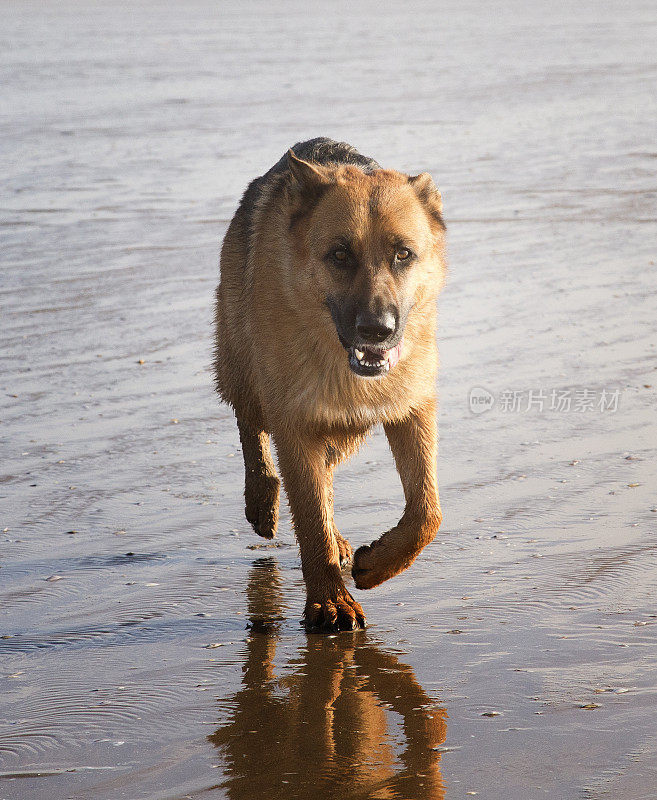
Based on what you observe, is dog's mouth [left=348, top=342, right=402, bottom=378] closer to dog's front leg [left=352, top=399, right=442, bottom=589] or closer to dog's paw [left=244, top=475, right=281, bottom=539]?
dog's front leg [left=352, top=399, right=442, bottom=589]

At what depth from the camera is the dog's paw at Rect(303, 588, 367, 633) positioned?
4207 millimetres

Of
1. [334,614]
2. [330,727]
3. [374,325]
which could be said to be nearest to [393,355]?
[374,325]

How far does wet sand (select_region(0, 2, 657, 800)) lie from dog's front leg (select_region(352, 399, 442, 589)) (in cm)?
15

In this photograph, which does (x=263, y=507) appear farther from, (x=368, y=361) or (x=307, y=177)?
(x=307, y=177)

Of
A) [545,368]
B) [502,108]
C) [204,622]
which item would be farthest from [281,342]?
[502,108]

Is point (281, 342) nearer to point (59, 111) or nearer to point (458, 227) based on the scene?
point (458, 227)

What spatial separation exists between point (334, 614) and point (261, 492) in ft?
3.63

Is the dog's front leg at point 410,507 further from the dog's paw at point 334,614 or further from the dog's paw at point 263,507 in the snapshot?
the dog's paw at point 263,507

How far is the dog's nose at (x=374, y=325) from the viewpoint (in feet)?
13.3

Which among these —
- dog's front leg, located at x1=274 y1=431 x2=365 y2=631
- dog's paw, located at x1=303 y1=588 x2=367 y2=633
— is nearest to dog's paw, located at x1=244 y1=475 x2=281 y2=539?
dog's front leg, located at x1=274 y1=431 x2=365 y2=631

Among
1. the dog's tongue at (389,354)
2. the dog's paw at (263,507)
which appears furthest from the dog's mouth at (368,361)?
the dog's paw at (263,507)

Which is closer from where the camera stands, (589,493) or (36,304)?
(589,493)

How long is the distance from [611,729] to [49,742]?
64.0 inches

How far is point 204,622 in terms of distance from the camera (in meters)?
4.34
